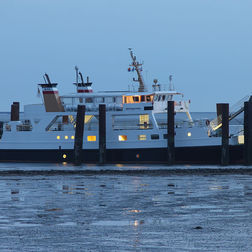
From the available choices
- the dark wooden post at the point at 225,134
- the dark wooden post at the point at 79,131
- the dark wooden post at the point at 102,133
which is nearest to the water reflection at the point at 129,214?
the dark wooden post at the point at 225,134

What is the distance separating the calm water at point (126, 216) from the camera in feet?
43.3

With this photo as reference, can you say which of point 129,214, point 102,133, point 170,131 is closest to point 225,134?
point 170,131

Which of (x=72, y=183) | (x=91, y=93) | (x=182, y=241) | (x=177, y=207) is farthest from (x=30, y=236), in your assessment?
(x=91, y=93)

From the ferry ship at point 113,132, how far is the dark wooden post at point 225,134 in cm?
304

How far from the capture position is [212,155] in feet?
160

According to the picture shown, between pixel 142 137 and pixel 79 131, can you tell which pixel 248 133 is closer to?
pixel 142 137

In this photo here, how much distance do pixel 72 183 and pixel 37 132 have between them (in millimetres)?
23558

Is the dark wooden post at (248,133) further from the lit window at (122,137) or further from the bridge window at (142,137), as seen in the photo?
the lit window at (122,137)

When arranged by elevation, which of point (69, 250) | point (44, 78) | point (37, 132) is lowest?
point (69, 250)

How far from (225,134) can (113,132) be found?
31.5 ft

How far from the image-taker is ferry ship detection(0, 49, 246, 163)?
49000 millimetres

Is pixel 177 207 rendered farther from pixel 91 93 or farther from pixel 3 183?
pixel 91 93

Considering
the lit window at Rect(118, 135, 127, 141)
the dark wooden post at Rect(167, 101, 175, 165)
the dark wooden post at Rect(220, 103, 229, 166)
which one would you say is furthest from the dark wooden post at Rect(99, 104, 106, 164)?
the dark wooden post at Rect(220, 103, 229, 166)

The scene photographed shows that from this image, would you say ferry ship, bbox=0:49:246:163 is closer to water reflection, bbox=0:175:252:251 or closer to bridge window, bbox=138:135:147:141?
bridge window, bbox=138:135:147:141
